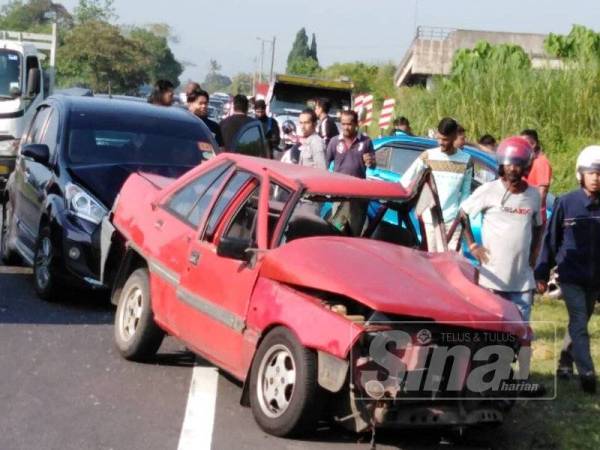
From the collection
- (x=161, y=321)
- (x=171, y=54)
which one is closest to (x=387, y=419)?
(x=161, y=321)

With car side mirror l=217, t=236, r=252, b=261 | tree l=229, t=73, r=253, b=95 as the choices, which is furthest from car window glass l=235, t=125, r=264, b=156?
tree l=229, t=73, r=253, b=95

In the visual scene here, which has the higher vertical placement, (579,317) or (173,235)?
(173,235)

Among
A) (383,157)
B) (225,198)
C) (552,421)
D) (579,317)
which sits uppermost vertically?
(225,198)

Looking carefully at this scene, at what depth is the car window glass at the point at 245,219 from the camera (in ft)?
25.4

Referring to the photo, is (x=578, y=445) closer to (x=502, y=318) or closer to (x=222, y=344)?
(x=502, y=318)

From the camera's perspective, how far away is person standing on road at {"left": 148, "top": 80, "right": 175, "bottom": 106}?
14273mm

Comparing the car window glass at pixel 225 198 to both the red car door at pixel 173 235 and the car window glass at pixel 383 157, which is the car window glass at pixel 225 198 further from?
the car window glass at pixel 383 157

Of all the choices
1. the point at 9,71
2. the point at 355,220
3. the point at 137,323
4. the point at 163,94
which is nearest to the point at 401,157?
the point at 163,94

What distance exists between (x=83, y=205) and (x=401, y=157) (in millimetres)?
5317

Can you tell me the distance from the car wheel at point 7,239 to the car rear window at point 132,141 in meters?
1.68

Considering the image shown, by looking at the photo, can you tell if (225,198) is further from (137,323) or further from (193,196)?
(137,323)

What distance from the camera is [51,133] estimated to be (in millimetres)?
11555

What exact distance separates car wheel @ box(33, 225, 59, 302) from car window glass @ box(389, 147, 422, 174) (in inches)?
206

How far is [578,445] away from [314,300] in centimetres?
181
